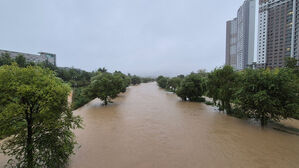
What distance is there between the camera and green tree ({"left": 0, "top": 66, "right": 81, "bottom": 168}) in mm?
3475

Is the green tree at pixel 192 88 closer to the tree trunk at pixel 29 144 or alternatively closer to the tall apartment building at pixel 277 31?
the tree trunk at pixel 29 144

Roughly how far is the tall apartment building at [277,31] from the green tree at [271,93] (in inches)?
2302

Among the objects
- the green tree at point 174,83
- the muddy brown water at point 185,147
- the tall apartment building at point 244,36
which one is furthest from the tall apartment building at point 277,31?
the muddy brown water at point 185,147

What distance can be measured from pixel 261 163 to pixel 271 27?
254 ft

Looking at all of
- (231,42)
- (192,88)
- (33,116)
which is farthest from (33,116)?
(231,42)

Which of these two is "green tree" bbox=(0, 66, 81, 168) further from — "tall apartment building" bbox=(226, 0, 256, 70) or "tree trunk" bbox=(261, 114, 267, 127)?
"tall apartment building" bbox=(226, 0, 256, 70)

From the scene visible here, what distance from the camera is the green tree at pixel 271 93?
732 cm

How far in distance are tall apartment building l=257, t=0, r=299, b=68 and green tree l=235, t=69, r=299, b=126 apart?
58.5m

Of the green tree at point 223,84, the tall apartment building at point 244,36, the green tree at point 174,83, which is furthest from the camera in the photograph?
the tall apartment building at point 244,36

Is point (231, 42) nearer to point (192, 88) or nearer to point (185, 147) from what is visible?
point (192, 88)

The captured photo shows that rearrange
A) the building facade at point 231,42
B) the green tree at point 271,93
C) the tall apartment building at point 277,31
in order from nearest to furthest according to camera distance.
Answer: the green tree at point 271,93, the tall apartment building at point 277,31, the building facade at point 231,42

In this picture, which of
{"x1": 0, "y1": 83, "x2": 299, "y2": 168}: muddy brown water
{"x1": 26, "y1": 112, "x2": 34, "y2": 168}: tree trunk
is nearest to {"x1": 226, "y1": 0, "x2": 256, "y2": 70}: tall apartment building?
{"x1": 0, "y1": 83, "x2": 299, "y2": 168}: muddy brown water

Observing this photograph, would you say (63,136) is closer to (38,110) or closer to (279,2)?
(38,110)

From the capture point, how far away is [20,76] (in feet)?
12.2
